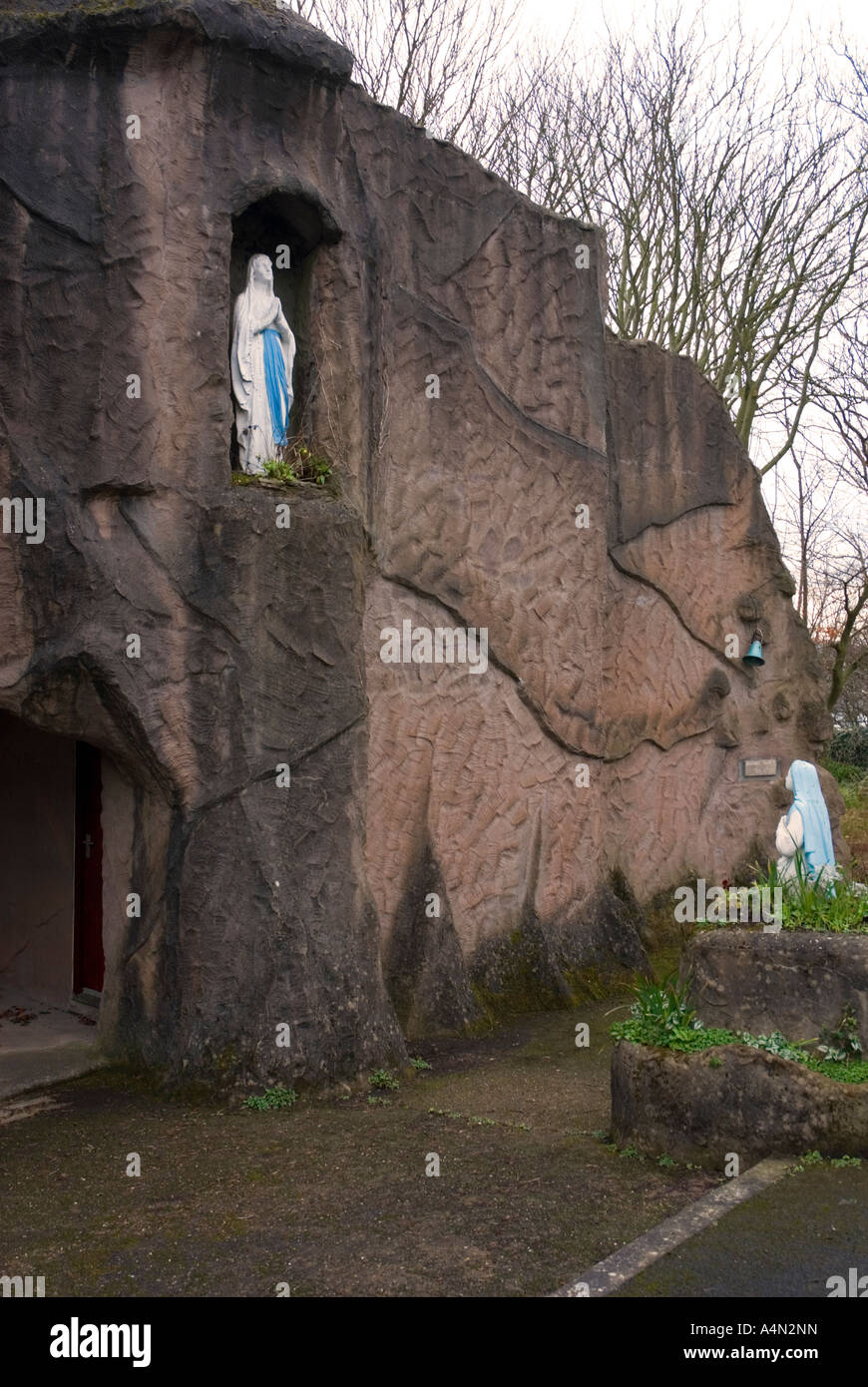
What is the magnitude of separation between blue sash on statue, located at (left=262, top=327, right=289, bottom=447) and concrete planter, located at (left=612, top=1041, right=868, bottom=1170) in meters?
4.40

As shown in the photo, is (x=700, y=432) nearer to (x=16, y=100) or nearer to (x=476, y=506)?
(x=476, y=506)

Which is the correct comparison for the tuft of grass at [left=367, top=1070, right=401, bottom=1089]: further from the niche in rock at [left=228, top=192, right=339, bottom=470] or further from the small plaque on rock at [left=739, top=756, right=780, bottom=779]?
the small plaque on rock at [left=739, top=756, right=780, bottom=779]

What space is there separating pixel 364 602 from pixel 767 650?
608cm

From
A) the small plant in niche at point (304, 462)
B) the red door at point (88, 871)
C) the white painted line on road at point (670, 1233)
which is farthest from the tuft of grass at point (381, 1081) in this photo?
the small plant in niche at point (304, 462)

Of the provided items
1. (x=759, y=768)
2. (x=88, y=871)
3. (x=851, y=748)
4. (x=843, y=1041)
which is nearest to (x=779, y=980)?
(x=843, y=1041)

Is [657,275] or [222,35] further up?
[657,275]

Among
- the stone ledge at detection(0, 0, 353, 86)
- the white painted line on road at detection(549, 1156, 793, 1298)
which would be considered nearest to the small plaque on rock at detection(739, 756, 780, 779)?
the white painted line on road at detection(549, 1156, 793, 1298)

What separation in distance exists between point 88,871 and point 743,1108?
5.58 meters

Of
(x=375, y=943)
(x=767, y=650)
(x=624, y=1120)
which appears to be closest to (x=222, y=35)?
(x=375, y=943)

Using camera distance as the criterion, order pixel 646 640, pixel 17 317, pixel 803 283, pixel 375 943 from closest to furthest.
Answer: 1. pixel 17 317
2. pixel 375 943
3. pixel 646 640
4. pixel 803 283

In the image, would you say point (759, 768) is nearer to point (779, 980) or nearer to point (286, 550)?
point (779, 980)

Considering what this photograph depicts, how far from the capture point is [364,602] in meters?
8.62

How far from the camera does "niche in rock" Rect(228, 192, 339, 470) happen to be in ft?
27.1

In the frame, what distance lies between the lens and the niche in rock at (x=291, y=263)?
27.1ft
